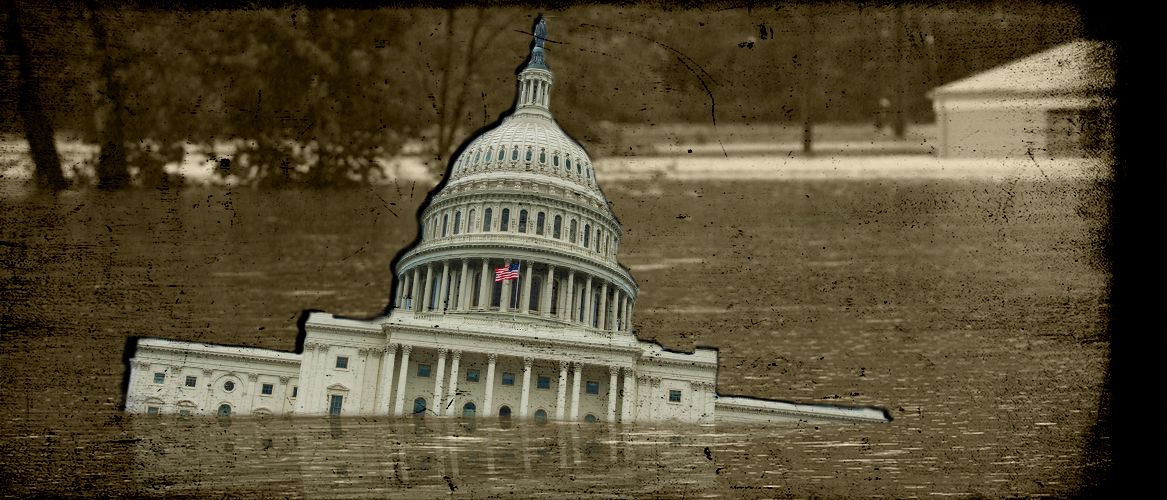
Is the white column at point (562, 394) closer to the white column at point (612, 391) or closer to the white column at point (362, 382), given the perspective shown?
the white column at point (612, 391)

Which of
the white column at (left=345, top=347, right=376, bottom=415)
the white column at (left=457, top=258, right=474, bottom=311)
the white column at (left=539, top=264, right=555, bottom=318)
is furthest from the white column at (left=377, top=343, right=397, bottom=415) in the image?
the white column at (left=539, top=264, right=555, bottom=318)

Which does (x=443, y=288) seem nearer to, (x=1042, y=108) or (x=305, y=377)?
(x=305, y=377)

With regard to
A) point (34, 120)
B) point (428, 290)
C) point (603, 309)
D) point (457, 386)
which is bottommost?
point (457, 386)

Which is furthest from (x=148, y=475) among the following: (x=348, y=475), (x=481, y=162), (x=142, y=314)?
(x=481, y=162)

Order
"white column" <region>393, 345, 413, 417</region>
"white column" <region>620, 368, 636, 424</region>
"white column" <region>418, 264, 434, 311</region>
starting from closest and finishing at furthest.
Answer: "white column" <region>620, 368, 636, 424</region> → "white column" <region>393, 345, 413, 417</region> → "white column" <region>418, 264, 434, 311</region>

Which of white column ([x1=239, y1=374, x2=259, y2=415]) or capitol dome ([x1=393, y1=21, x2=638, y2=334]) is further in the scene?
capitol dome ([x1=393, y1=21, x2=638, y2=334])

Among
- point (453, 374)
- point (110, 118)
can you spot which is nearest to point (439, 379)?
point (453, 374)

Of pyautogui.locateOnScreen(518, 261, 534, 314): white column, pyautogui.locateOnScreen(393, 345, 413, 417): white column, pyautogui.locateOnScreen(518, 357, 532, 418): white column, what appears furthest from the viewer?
pyautogui.locateOnScreen(518, 261, 534, 314): white column

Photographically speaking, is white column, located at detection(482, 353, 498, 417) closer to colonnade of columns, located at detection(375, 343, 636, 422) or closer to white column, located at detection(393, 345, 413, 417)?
colonnade of columns, located at detection(375, 343, 636, 422)
